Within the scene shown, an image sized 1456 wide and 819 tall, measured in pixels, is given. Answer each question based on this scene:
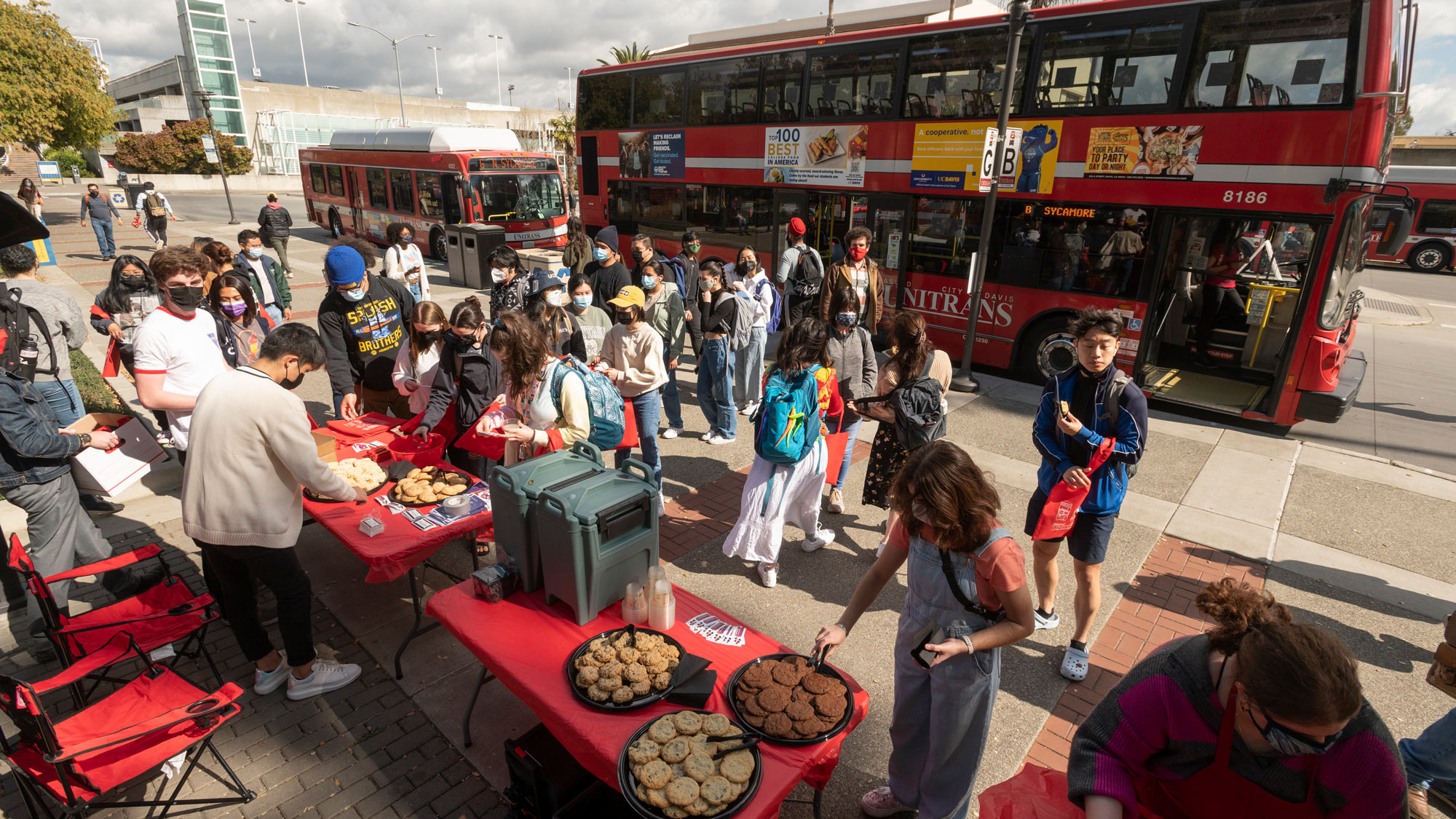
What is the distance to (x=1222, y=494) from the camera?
6.31 meters

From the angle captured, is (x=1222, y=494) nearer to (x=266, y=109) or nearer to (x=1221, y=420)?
(x=1221, y=420)

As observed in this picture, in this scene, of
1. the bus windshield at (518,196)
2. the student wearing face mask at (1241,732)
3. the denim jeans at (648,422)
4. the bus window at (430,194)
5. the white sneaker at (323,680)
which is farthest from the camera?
the bus window at (430,194)

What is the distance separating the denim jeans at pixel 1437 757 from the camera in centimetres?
299

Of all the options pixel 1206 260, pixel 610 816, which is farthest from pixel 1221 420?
pixel 610 816

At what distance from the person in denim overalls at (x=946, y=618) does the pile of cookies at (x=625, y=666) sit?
627mm

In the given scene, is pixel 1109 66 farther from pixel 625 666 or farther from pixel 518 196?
pixel 518 196

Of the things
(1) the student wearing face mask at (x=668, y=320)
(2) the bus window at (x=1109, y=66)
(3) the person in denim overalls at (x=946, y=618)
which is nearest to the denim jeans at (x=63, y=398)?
(1) the student wearing face mask at (x=668, y=320)

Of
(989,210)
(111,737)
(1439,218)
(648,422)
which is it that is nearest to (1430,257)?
(1439,218)

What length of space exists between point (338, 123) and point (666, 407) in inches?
3080

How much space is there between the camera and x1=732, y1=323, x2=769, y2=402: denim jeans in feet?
25.3

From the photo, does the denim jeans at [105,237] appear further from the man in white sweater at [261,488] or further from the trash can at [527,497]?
the trash can at [527,497]

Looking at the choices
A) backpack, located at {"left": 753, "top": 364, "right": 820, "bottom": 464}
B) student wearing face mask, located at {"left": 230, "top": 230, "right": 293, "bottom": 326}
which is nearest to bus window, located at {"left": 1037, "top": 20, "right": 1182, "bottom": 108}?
backpack, located at {"left": 753, "top": 364, "right": 820, "bottom": 464}

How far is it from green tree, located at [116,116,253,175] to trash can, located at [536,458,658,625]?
5902 cm

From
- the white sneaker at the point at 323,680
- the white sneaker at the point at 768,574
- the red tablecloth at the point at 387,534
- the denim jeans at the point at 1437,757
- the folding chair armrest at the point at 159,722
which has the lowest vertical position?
the white sneaker at the point at 323,680
